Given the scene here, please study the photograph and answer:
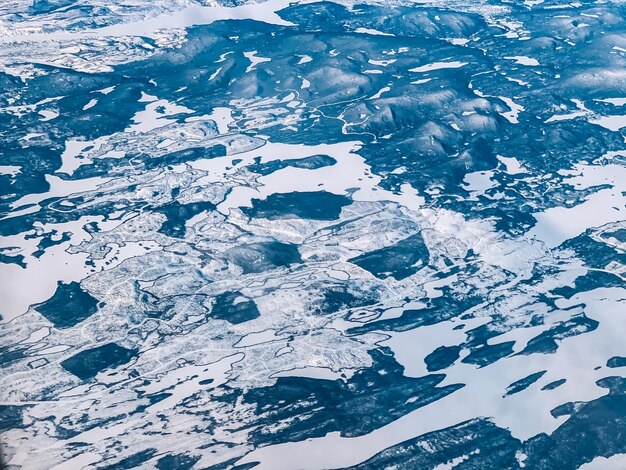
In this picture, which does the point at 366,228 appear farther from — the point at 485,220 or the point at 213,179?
the point at 213,179

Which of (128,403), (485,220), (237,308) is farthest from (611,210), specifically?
(128,403)

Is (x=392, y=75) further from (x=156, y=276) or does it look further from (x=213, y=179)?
(x=156, y=276)

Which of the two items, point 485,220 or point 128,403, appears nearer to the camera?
point 128,403

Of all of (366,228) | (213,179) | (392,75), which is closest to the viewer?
(366,228)

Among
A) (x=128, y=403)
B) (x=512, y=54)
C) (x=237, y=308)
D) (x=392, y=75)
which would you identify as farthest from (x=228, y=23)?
(x=128, y=403)

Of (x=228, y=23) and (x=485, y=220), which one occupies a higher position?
(x=228, y=23)

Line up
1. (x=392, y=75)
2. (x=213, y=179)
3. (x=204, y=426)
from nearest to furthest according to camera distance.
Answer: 1. (x=204, y=426)
2. (x=213, y=179)
3. (x=392, y=75)
